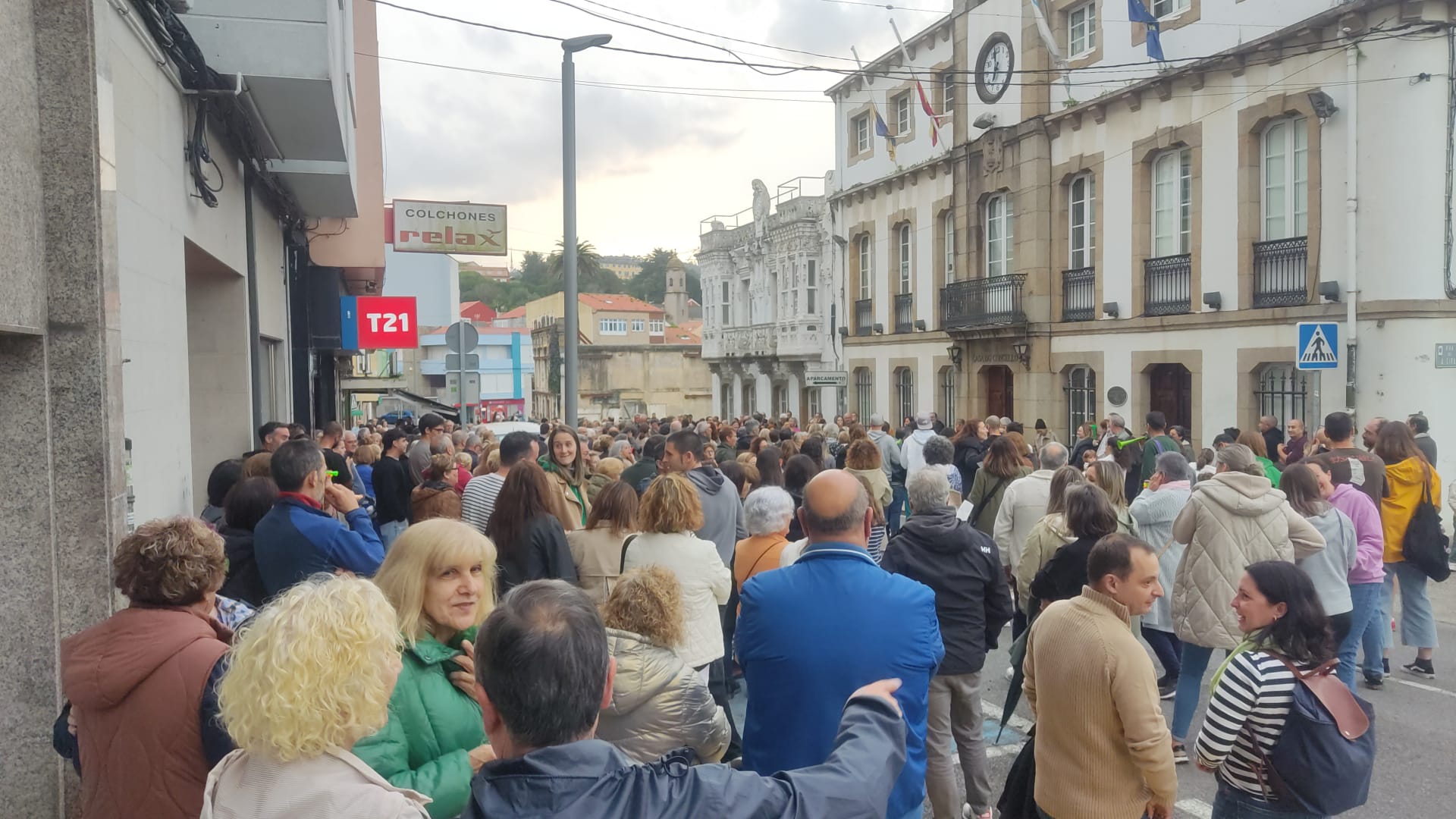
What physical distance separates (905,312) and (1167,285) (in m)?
9.06

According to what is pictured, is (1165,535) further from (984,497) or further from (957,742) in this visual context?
(957,742)

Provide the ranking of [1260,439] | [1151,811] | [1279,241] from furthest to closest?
[1279,241] → [1260,439] → [1151,811]

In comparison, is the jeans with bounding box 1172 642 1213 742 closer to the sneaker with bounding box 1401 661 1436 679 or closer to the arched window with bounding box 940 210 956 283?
the sneaker with bounding box 1401 661 1436 679

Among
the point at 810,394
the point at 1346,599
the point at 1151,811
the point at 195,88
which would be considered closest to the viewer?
the point at 1151,811

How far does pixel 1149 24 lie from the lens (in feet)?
56.0

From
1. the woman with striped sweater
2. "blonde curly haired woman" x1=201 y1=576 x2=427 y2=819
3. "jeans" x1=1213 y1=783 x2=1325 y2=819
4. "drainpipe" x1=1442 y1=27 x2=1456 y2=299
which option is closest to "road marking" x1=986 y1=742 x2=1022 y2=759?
"jeans" x1=1213 y1=783 x2=1325 y2=819

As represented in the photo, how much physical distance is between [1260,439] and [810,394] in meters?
→ 23.0

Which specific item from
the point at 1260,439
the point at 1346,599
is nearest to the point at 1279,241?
the point at 1260,439

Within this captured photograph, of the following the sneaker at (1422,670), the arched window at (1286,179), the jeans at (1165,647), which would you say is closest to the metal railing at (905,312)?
the arched window at (1286,179)

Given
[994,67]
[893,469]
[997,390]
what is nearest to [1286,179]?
[893,469]

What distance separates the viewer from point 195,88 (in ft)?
23.9

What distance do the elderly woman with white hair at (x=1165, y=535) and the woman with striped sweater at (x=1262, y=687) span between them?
342 cm

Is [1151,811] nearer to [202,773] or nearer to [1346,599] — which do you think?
[202,773]

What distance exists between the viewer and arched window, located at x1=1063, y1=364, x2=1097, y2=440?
20.2 meters
